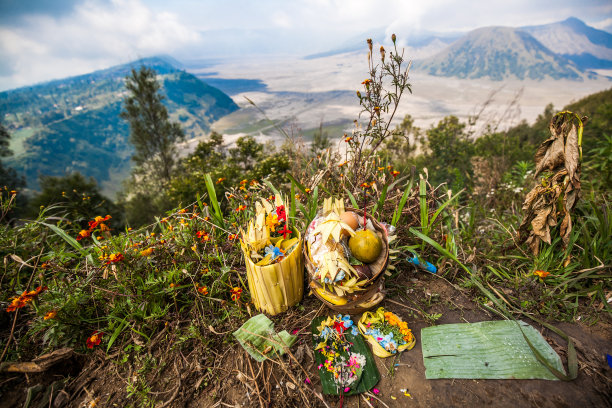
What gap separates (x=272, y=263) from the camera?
1.78 meters

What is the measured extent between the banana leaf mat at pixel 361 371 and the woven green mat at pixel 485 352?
34 centimetres

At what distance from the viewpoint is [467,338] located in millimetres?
1734

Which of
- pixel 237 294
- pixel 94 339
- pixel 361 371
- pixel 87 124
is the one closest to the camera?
pixel 361 371

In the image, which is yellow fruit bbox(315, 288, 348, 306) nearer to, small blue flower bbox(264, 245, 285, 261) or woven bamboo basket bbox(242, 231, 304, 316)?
woven bamboo basket bbox(242, 231, 304, 316)

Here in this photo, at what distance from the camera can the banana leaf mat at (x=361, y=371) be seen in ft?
5.01

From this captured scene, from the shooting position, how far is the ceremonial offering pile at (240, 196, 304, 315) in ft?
5.81

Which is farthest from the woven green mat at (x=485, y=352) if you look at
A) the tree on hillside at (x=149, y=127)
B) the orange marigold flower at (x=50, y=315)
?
the tree on hillside at (x=149, y=127)

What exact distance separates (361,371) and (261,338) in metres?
0.69

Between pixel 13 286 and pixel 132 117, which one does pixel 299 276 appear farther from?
pixel 132 117

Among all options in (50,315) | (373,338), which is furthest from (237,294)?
(50,315)

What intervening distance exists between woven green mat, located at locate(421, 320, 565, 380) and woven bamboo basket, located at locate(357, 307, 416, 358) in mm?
127

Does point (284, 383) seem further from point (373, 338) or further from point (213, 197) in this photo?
point (213, 197)

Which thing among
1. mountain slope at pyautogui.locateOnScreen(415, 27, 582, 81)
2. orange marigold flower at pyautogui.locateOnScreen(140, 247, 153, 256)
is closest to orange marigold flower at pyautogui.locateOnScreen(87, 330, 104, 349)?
orange marigold flower at pyautogui.locateOnScreen(140, 247, 153, 256)

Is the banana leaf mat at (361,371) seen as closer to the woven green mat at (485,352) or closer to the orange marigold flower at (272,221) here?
the woven green mat at (485,352)
